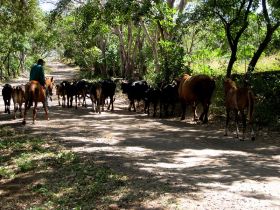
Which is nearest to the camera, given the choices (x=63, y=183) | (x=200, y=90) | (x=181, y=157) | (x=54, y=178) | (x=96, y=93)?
(x=63, y=183)

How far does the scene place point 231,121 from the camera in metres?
17.4

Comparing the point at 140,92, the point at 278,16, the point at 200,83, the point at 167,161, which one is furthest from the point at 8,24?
the point at 167,161

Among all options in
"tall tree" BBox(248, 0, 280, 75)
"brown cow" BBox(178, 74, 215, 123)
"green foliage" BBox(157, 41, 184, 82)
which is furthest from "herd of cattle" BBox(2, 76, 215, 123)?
"tall tree" BBox(248, 0, 280, 75)

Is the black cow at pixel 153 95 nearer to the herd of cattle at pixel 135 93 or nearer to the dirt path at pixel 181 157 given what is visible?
the herd of cattle at pixel 135 93

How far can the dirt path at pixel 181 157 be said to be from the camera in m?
7.91

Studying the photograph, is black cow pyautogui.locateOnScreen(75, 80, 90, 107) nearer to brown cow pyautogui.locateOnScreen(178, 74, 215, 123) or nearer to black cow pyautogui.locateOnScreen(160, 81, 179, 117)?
black cow pyautogui.locateOnScreen(160, 81, 179, 117)

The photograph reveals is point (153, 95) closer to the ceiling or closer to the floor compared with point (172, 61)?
closer to the floor

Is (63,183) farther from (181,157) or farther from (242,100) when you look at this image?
(242,100)

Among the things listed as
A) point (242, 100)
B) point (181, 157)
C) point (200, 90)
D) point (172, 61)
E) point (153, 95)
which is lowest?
point (181, 157)

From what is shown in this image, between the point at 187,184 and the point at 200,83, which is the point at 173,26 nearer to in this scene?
the point at 200,83

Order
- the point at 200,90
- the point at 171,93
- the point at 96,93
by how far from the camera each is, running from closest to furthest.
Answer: the point at 200,90 → the point at 171,93 → the point at 96,93

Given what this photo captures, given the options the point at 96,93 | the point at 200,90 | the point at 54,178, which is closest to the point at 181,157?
the point at 54,178

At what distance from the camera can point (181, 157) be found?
1118cm

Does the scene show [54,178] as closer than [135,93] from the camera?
Yes
